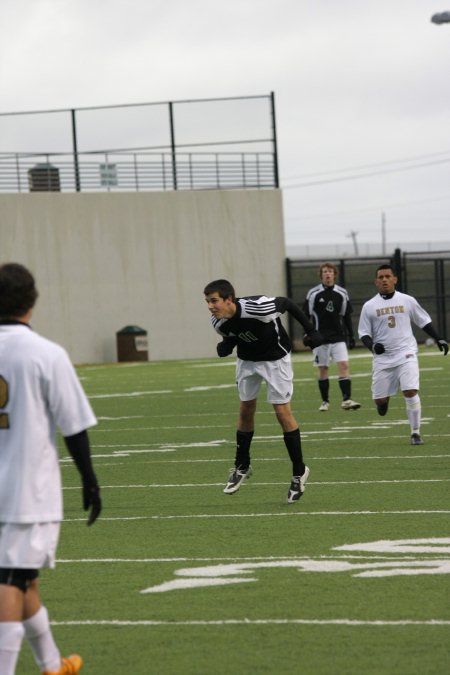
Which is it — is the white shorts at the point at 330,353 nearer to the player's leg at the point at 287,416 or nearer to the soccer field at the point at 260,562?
the soccer field at the point at 260,562

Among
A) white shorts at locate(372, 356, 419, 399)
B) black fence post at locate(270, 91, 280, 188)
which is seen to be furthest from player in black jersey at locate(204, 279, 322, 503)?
black fence post at locate(270, 91, 280, 188)

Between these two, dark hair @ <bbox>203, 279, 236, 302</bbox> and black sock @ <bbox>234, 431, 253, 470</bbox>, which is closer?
dark hair @ <bbox>203, 279, 236, 302</bbox>

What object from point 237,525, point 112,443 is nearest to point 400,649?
point 237,525

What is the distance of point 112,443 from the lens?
17.7m

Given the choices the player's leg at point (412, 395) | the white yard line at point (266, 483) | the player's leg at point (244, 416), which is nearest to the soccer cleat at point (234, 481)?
the player's leg at point (244, 416)

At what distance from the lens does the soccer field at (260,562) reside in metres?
6.57

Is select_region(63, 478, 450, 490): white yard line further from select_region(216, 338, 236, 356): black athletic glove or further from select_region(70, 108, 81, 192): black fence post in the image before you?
select_region(70, 108, 81, 192): black fence post

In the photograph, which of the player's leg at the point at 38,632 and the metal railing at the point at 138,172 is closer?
the player's leg at the point at 38,632

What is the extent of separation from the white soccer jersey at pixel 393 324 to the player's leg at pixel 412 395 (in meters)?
0.11

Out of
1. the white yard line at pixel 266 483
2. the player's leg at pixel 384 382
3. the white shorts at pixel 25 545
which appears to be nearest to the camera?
the white shorts at pixel 25 545

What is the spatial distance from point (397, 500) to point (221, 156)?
3640 centimetres

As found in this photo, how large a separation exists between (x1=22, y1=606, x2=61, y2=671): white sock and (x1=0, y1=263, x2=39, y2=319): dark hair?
1157 millimetres

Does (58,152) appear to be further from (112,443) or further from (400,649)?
(400,649)

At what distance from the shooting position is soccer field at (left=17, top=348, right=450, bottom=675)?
657cm
